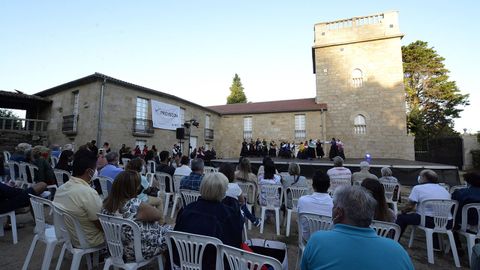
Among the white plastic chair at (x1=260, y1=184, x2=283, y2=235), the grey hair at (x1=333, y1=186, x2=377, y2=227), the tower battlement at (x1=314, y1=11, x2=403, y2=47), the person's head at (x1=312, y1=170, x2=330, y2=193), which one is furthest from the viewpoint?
the tower battlement at (x1=314, y1=11, x2=403, y2=47)

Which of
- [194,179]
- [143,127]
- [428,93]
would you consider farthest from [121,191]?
[428,93]

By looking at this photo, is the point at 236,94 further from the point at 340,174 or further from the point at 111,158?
the point at 111,158

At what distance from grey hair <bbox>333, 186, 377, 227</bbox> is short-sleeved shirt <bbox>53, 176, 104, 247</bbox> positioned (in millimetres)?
2020

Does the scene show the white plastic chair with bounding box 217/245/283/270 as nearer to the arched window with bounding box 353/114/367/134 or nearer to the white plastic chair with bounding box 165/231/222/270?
the white plastic chair with bounding box 165/231/222/270

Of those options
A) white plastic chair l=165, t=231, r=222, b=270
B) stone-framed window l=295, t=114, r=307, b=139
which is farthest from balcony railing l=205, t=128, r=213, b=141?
white plastic chair l=165, t=231, r=222, b=270

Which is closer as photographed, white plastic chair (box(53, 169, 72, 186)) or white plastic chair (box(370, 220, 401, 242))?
white plastic chair (box(370, 220, 401, 242))

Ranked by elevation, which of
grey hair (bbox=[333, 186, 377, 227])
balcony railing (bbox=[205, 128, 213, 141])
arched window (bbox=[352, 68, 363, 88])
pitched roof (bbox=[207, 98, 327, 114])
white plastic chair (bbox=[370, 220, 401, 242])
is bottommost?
white plastic chair (bbox=[370, 220, 401, 242])

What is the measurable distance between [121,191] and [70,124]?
47.0ft

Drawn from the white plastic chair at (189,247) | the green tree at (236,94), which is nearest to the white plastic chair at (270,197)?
the white plastic chair at (189,247)

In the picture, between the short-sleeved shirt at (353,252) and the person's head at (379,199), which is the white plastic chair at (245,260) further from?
the person's head at (379,199)

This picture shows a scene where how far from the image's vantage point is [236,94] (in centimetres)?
3962

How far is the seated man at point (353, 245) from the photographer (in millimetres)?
1113

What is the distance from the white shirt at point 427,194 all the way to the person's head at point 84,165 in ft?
13.2

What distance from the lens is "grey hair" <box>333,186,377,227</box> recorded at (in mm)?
1257
